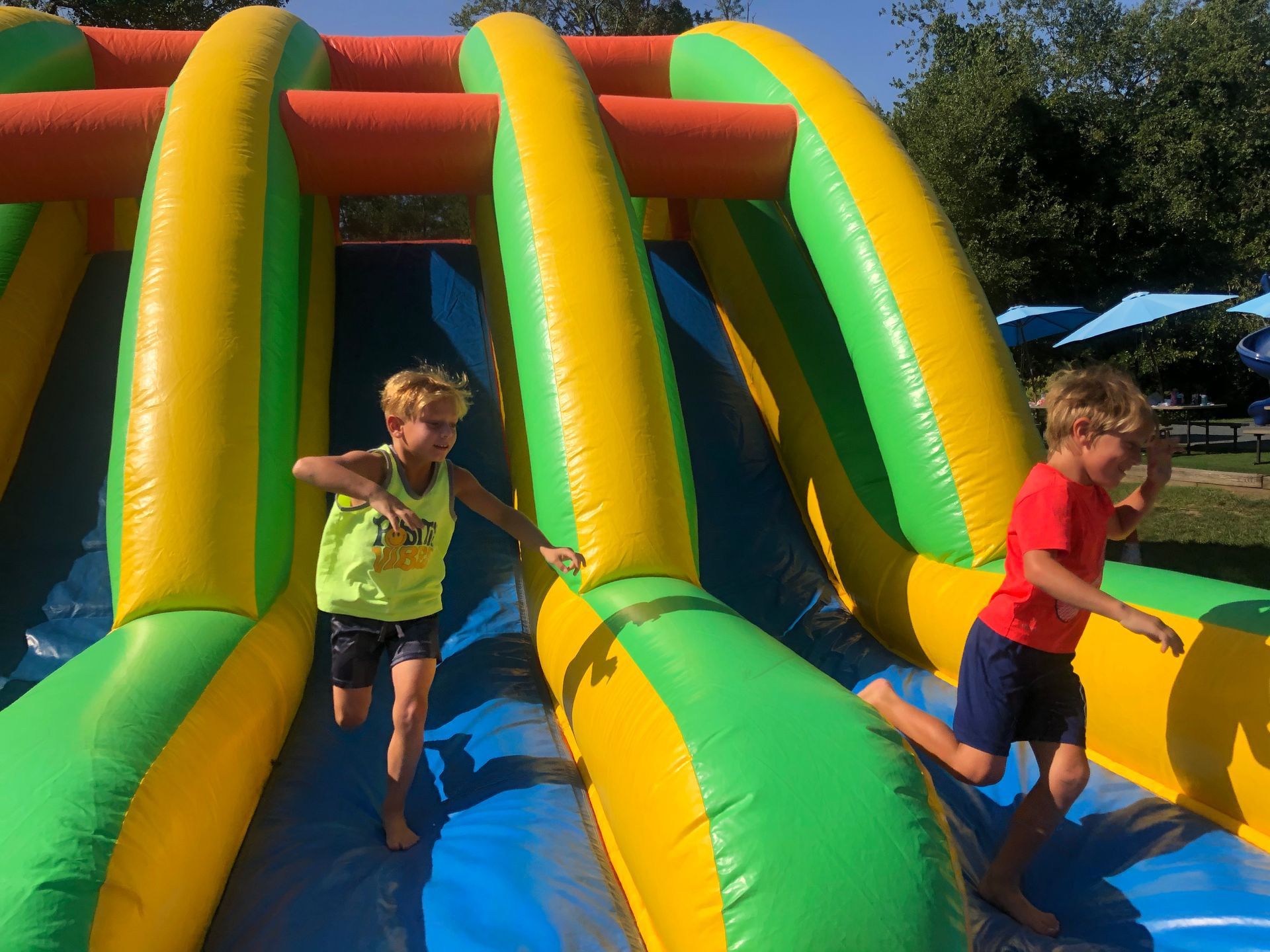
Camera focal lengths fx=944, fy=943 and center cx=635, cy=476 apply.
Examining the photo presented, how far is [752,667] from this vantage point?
6.49ft

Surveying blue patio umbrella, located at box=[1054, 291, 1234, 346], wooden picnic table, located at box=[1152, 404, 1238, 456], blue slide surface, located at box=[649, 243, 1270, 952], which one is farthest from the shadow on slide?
blue patio umbrella, located at box=[1054, 291, 1234, 346]

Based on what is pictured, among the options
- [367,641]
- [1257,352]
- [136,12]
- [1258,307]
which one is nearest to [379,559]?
[367,641]

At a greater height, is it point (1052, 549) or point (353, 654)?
point (1052, 549)

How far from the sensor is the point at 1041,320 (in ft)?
40.3

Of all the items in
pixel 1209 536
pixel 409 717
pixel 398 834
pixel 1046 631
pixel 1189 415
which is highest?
pixel 1046 631

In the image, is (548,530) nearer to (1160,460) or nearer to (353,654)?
(353,654)

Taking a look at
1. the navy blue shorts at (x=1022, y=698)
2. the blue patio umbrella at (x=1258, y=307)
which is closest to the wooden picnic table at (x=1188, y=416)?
the blue patio umbrella at (x=1258, y=307)

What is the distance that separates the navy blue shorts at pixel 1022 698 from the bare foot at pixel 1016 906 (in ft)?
0.91

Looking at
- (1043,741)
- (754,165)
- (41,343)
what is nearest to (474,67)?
(754,165)

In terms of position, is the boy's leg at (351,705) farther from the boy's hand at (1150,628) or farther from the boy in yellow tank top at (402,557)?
the boy's hand at (1150,628)

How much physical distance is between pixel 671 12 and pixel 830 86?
71.7 ft

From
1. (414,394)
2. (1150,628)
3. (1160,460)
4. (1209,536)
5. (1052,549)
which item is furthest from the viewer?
(1209,536)

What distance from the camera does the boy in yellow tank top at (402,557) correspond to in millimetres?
2305

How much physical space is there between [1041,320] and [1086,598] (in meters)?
11.6
